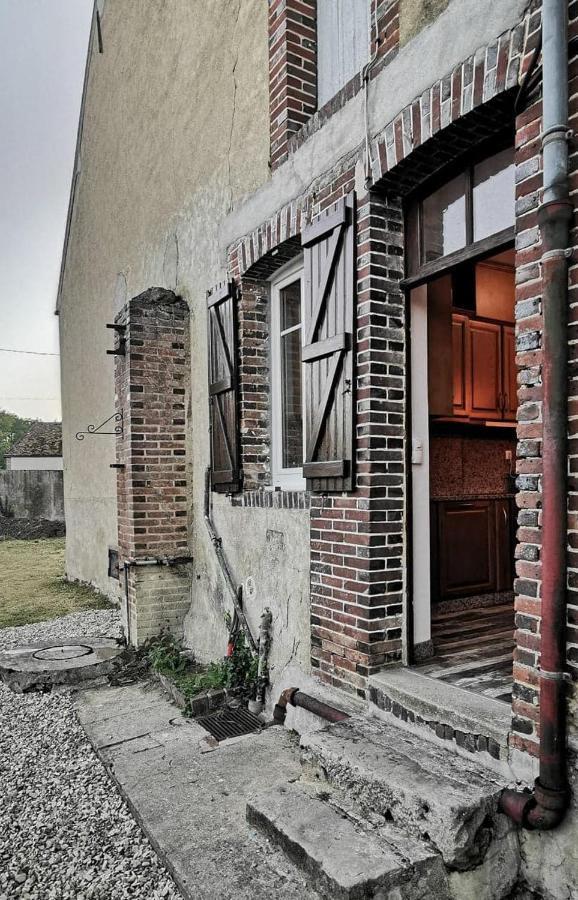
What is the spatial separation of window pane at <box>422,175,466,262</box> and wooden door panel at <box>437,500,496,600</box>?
238 cm

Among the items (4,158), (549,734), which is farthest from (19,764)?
(4,158)

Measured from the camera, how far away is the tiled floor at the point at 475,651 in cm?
324

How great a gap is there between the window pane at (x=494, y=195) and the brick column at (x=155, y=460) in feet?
11.9

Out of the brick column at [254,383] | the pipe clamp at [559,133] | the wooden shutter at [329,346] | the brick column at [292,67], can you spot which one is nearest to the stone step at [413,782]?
the wooden shutter at [329,346]

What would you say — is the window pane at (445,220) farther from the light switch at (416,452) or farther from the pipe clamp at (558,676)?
the pipe clamp at (558,676)

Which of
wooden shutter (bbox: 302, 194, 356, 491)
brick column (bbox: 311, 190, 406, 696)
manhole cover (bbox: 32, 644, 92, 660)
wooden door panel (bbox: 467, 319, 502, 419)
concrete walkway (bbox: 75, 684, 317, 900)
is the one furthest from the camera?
manhole cover (bbox: 32, 644, 92, 660)

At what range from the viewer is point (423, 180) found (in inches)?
133

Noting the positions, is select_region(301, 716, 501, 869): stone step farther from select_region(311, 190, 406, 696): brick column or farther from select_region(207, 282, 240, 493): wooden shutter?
select_region(207, 282, 240, 493): wooden shutter

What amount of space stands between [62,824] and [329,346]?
2.95m

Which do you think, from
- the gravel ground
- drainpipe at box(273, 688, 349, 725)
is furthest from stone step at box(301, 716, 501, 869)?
the gravel ground

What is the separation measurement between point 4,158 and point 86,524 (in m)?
11.2

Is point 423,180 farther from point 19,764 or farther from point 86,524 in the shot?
point 86,524

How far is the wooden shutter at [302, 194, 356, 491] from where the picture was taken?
3566 millimetres

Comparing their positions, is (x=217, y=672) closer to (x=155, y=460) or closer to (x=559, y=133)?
(x=155, y=460)
